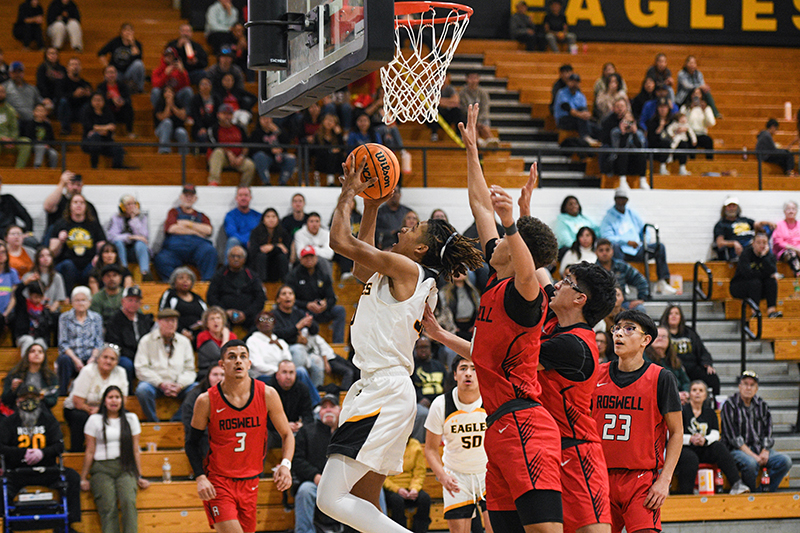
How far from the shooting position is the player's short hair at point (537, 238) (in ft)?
16.8

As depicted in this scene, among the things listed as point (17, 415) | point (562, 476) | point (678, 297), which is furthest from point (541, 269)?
point (678, 297)

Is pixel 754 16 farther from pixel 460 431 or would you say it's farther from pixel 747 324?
pixel 460 431

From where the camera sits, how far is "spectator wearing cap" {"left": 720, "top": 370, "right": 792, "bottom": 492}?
36.1ft

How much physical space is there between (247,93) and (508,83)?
5.62m

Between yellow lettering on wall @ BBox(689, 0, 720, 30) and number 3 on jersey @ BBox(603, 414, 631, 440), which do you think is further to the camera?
yellow lettering on wall @ BBox(689, 0, 720, 30)

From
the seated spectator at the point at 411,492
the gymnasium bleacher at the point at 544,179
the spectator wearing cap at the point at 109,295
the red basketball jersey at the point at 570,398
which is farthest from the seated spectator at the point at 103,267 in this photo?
the red basketball jersey at the point at 570,398

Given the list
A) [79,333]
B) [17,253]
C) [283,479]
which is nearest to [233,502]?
[283,479]

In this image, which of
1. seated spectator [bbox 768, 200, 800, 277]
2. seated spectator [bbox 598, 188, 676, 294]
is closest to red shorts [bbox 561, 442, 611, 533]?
seated spectator [bbox 598, 188, 676, 294]

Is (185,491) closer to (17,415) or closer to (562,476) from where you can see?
(17,415)

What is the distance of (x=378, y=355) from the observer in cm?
540

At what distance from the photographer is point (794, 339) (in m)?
13.4

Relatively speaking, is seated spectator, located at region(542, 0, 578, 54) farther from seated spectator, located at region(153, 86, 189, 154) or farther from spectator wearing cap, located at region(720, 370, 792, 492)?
spectator wearing cap, located at region(720, 370, 792, 492)

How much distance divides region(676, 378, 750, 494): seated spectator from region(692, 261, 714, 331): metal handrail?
7.92 feet

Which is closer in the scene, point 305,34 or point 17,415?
point 305,34
